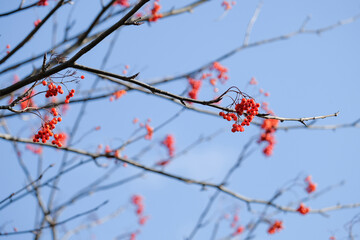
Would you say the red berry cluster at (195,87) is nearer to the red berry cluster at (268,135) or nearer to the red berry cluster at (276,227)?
the red berry cluster at (268,135)

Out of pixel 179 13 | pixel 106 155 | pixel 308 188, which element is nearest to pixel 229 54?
pixel 179 13

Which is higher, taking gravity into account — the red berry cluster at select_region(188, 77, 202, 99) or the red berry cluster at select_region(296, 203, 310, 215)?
the red berry cluster at select_region(188, 77, 202, 99)

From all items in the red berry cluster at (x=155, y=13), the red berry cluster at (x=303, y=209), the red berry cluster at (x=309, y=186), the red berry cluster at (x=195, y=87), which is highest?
the red berry cluster at (x=155, y=13)

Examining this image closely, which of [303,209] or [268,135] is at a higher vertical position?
[268,135]

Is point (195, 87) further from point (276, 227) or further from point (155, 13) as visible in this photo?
point (276, 227)

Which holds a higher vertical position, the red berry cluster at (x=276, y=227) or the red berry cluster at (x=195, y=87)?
the red berry cluster at (x=195, y=87)

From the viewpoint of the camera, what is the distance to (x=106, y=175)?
532 centimetres

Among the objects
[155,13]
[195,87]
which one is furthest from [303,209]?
[155,13]

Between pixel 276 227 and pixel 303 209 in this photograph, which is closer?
pixel 303 209

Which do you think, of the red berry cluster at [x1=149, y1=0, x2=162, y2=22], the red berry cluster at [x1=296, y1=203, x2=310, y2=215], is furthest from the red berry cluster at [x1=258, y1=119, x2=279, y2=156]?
the red berry cluster at [x1=149, y1=0, x2=162, y2=22]

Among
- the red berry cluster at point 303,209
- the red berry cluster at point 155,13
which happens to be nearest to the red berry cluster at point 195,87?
the red berry cluster at point 155,13

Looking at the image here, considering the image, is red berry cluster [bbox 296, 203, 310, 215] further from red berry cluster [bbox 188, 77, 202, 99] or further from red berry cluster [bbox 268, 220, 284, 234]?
red berry cluster [bbox 188, 77, 202, 99]

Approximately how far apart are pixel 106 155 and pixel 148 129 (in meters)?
2.00

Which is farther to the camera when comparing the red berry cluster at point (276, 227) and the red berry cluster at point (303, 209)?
the red berry cluster at point (276, 227)
